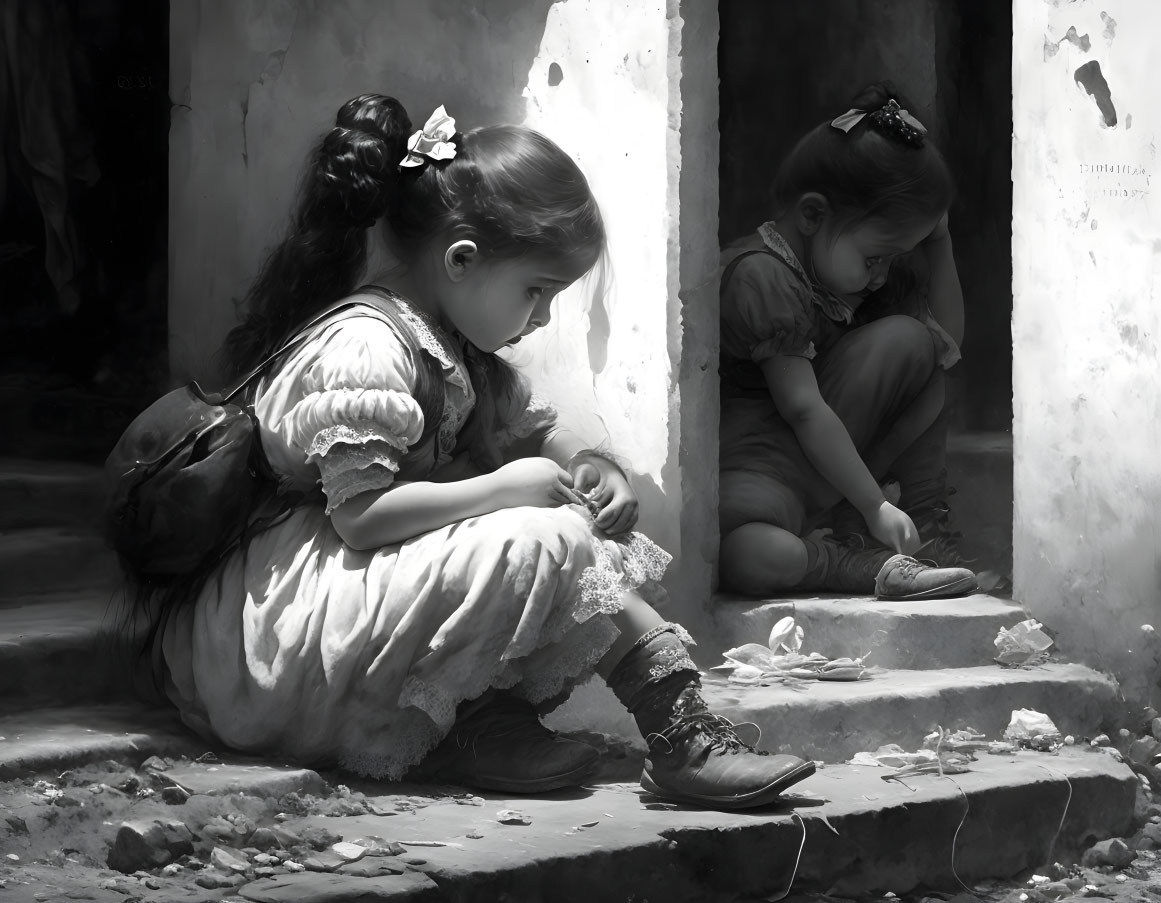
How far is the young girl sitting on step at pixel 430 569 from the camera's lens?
272 cm

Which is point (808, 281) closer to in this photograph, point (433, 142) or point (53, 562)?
point (433, 142)

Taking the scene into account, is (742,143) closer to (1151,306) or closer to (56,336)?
(1151,306)

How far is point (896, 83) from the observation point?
4.88 meters

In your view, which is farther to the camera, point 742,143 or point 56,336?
point 742,143

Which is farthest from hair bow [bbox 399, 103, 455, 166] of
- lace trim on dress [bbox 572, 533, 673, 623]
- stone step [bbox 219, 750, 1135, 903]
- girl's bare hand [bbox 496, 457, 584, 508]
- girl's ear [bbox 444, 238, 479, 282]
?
stone step [bbox 219, 750, 1135, 903]

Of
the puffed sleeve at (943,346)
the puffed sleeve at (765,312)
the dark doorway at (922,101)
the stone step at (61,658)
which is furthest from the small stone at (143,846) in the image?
the dark doorway at (922,101)

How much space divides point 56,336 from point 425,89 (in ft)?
3.69

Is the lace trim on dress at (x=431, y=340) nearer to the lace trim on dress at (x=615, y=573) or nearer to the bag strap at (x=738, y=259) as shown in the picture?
the lace trim on dress at (x=615, y=573)

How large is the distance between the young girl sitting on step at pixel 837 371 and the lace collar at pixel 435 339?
3.70ft

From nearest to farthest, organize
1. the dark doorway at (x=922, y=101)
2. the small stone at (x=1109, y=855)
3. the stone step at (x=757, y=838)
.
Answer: the stone step at (x=757, y=838) → the small stone at (x=1109, y=855) → the dark doorway at (x=922, y=101)

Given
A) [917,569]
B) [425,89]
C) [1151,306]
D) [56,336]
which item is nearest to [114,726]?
[56,336]

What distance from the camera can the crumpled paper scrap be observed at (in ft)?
12.0

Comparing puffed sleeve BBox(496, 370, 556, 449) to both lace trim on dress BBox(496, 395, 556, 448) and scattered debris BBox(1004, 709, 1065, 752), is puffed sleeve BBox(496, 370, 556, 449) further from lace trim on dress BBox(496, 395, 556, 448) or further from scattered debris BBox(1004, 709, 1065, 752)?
scattered debris BBox(1004, 709, 1065, 752)

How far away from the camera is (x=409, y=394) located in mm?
2816
